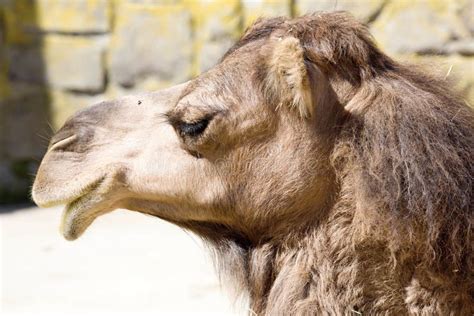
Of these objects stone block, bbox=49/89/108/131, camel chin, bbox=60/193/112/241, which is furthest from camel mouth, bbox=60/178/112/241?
stone block, bbox=49/89/108/131

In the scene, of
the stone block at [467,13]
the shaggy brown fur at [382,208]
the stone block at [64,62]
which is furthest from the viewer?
the stone block at [64,62]

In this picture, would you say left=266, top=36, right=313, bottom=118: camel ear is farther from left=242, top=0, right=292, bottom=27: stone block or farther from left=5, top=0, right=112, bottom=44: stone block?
left=5, top=0, right=112, bottom=44: stone block

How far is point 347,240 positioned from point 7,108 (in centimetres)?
543

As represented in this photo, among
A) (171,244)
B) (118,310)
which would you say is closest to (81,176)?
(118,310)

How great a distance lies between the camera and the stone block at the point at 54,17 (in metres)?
7.29

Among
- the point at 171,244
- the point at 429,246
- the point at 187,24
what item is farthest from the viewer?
the point at 187,24

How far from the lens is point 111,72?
7293 mm

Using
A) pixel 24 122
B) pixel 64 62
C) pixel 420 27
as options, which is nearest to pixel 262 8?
pixel 420 27

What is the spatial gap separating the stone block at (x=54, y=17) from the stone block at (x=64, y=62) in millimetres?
65

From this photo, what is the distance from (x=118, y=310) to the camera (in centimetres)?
488

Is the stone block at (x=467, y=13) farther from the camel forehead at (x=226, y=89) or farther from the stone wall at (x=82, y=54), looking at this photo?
the camel forehead at (x=226, y=89)

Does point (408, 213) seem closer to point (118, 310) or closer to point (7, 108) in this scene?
point (118, 310)

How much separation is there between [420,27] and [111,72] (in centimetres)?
221

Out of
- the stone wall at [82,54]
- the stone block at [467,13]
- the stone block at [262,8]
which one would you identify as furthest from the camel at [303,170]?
the stone wall at [82,54]
